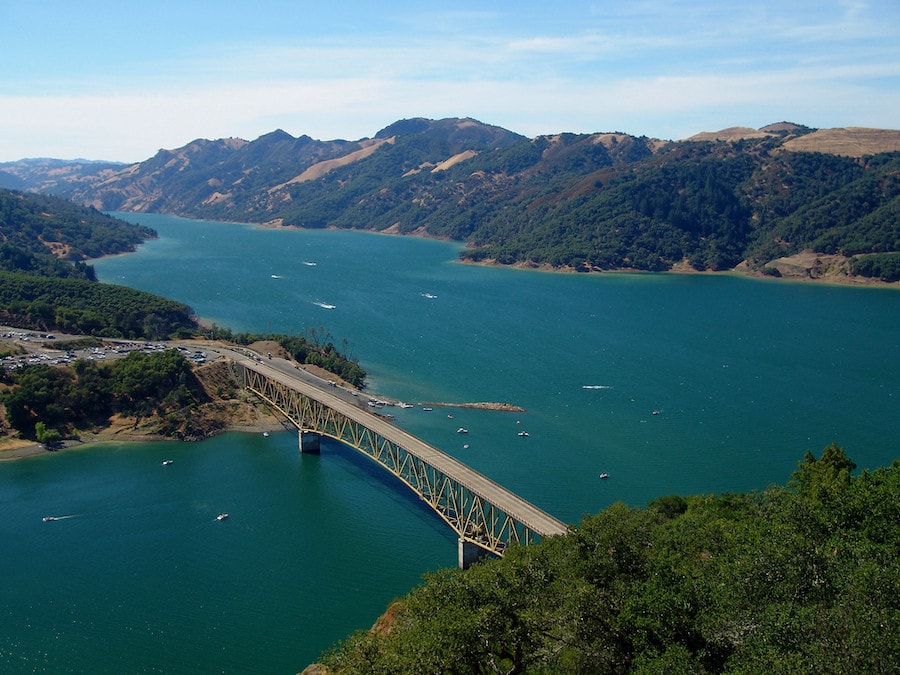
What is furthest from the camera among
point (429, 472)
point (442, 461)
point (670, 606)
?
point (429, 472)

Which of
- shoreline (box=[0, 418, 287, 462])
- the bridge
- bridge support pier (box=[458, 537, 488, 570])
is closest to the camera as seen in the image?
the bridge

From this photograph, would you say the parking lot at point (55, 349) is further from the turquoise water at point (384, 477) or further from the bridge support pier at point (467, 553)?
the bridge support pier at point (467, 553)

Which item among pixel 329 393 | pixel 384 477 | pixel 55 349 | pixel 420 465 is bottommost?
pixel 384 477

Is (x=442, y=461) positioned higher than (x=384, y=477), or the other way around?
(x=442, y=461)

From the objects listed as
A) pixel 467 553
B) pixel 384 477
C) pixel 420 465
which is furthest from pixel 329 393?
pixel 467 553

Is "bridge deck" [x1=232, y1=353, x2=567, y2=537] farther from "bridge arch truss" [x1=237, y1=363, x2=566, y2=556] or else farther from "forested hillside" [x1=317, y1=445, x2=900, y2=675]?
"forested hillside" [x1=317, y1=445, x2=900, y2=675]

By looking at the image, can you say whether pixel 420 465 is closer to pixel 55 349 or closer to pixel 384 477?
pixel 384 477

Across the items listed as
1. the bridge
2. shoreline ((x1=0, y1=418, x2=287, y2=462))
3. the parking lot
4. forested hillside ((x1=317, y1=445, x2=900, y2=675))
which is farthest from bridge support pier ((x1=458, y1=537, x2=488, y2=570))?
the parking lot

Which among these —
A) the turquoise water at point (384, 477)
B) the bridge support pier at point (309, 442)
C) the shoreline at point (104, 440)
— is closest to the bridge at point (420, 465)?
the bridge support pier at point (309, 442)
